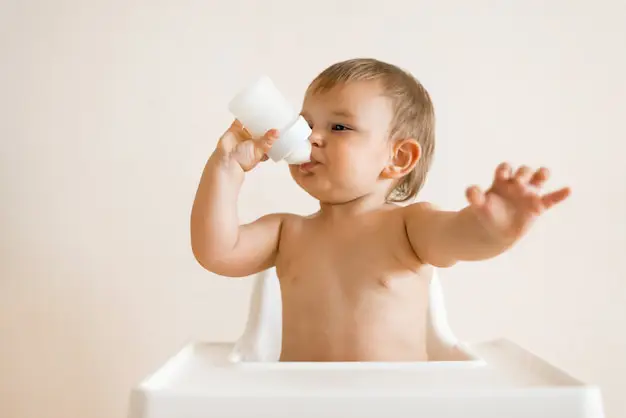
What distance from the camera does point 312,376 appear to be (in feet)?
2.07

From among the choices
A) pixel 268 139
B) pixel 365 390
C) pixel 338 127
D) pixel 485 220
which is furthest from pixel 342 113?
pixel 365 390

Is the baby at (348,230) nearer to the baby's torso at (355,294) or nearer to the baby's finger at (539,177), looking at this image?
the baby's torso at (355,294)

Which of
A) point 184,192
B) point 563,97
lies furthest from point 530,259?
point 184,192

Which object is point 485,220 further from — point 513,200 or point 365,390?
point 365,390

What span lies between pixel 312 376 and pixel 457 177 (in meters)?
0.64

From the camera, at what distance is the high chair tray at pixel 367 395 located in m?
0.56

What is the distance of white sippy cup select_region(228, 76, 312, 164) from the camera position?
712 mm

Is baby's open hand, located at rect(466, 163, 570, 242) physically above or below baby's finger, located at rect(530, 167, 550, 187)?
below

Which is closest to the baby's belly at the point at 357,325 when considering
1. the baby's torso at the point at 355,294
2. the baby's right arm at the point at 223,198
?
the baby's torso at the point at 355,294

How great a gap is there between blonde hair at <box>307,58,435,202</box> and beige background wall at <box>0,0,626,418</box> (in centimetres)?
32

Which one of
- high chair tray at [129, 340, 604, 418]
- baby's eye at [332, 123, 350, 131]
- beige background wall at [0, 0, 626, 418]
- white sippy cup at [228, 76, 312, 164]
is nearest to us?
high chair tray at [129, 340, 604, 418]

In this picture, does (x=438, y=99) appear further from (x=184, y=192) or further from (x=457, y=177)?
(x=184, y=192)

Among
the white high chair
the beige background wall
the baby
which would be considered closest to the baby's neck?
the baby

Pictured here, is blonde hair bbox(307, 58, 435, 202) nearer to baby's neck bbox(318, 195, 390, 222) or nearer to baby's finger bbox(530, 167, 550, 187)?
baby's neck bbox(318, 195, 390, 222)
